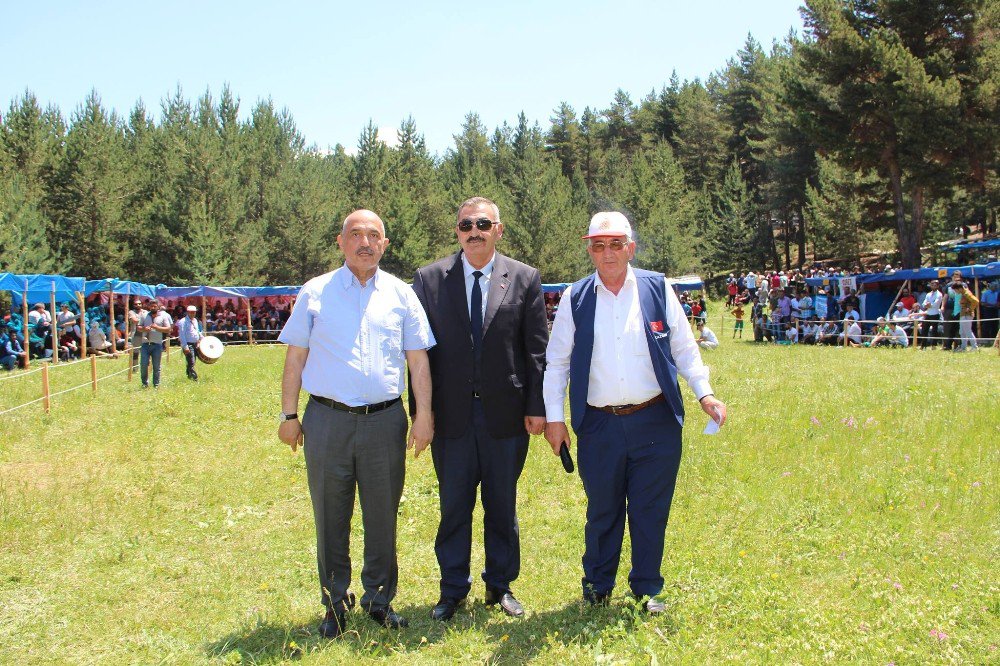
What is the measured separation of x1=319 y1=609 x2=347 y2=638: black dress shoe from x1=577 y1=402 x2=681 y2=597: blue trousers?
1.46 meters

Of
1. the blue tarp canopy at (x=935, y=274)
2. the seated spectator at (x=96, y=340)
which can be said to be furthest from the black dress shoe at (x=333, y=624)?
the seated spectator at (x=96, y=340)

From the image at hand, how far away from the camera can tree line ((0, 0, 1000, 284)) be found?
27.1 metres

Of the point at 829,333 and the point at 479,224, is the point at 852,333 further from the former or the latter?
the point at 479,224

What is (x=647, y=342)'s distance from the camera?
426 cm

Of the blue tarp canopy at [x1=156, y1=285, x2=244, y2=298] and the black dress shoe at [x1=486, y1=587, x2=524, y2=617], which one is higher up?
the blue tarp canopy at [x1=156, y1=285, x2=244, y2=298]

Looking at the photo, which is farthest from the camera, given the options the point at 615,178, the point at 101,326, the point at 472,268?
the point at 615,178

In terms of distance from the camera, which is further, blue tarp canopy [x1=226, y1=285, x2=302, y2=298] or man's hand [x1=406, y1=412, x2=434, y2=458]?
blue tarp canopy [x1=226, y1=285, x2=302, y2=298]

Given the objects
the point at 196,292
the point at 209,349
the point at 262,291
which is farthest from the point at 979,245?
the point at 196,292

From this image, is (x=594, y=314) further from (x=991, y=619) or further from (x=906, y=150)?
(x=906, y=150)

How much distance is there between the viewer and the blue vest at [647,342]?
13.8 feet

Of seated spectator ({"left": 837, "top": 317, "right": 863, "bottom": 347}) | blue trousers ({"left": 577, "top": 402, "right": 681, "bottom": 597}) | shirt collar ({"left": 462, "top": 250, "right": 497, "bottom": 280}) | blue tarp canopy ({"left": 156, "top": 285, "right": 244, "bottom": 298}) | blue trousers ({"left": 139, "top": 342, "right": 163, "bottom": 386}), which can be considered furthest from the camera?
blue tarp canopy ({"left": 156, "top": 285, "right": 244, "bottom": 298})

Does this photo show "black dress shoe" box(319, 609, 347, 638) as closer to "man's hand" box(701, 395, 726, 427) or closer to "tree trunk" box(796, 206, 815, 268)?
"man's hand" box(701, 395, 726, 427)

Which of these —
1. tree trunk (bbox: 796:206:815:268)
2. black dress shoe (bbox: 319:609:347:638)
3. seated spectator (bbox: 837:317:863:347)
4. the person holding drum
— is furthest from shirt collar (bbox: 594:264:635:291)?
tree trunk (bbox: 796:206:815:268)

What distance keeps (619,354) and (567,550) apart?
2118mm
